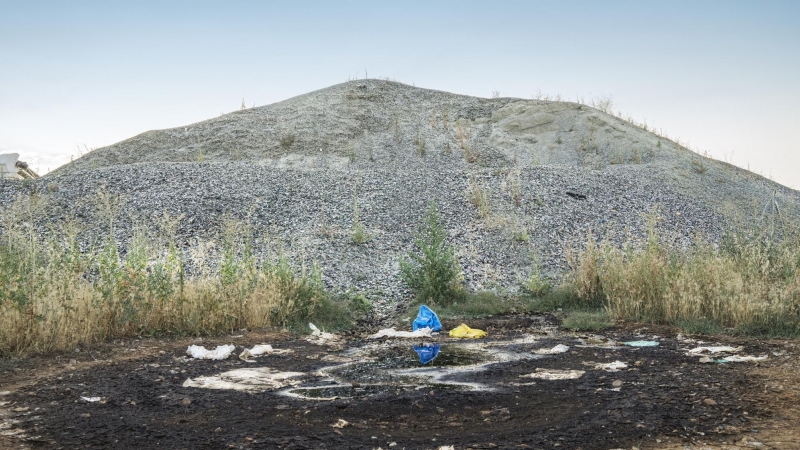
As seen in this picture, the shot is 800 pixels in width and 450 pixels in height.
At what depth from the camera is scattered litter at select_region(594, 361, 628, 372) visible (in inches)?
223

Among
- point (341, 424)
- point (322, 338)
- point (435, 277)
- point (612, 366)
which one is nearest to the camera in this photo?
point (341, 424)

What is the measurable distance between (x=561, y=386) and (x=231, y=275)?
14.9 feet

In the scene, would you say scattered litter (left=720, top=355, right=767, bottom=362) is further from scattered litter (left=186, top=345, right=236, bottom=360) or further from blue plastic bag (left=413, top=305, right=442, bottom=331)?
scattered litter (left=186, top=345, right=236, bottom=360)

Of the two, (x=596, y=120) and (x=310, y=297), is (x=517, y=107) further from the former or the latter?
(x=310, y=297)

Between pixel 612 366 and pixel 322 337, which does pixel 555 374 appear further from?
pixel 322 337

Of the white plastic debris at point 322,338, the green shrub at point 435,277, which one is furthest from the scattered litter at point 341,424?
the green shrub at point 435,277

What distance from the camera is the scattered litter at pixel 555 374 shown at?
545 centimetres

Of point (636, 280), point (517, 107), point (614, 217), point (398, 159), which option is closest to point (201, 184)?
point (398, 159)

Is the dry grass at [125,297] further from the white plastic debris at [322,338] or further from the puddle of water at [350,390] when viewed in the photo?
the puddle of water at [350,390]

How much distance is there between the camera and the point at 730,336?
6988 mm

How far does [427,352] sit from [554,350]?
1.36 meters

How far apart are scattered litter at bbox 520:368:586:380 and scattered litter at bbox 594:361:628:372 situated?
247 mm

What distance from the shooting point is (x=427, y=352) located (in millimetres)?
7062

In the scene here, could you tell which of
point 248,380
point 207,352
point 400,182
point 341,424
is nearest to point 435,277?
point 207,352
